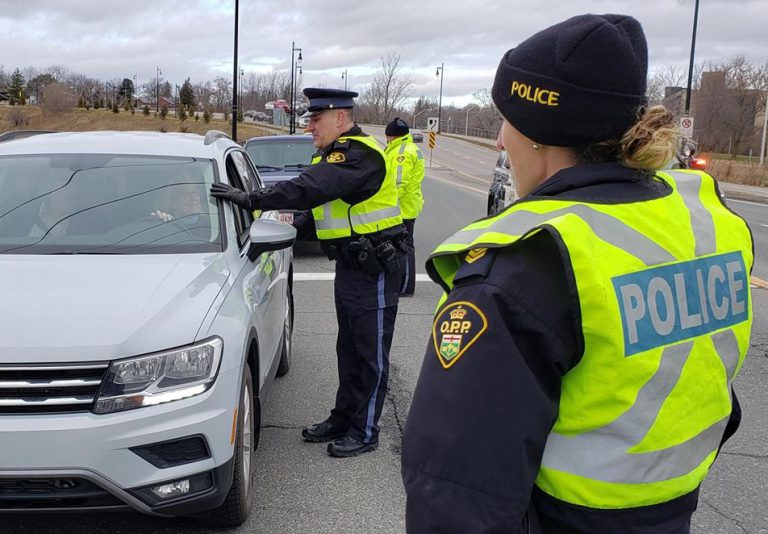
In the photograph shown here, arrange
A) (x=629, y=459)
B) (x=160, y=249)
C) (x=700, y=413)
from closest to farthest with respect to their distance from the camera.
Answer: (x=629, y=459)
(x=700, y=413)
(x=160, y=249)

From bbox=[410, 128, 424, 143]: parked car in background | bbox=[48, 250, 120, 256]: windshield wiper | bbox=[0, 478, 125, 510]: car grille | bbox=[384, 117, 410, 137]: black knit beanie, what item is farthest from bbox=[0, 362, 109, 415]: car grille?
bbox=[410, 128, 424, 143]: parked car in background

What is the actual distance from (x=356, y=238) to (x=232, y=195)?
739 mm

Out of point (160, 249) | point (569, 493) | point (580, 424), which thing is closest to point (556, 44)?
point (580, 424)

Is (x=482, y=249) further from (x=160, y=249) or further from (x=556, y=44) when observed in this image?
(x=160, y=249)

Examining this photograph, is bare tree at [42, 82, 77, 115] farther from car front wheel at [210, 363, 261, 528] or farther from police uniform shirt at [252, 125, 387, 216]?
car front wheel at [210, 363, 261, 528]

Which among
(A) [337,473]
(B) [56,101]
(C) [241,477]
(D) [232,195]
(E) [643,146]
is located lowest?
(A) [337,473]

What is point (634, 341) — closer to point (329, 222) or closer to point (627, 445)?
point (627, 445)

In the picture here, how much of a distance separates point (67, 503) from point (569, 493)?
2.21 metres

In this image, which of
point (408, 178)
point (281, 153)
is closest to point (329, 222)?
point (408, 178)

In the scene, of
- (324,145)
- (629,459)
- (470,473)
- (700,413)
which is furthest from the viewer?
(324,145)

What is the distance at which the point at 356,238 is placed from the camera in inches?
164

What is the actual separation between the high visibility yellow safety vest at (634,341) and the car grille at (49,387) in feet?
6.12

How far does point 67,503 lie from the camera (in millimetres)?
2764

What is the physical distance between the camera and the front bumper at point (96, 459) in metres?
2.67
